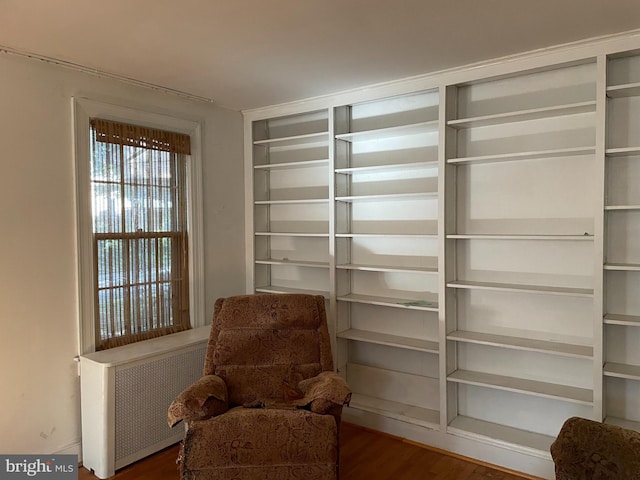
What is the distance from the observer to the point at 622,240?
261 cm

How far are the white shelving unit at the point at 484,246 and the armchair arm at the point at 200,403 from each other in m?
1.18

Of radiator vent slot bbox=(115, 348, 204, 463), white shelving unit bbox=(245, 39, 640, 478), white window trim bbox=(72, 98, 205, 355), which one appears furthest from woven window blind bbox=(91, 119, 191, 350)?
white shelving unit bbox=(245, 39, 640, 478)

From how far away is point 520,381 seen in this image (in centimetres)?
290

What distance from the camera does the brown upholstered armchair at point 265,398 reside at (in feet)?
7.34

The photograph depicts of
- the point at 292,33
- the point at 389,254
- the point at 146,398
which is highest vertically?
the point at 292,33

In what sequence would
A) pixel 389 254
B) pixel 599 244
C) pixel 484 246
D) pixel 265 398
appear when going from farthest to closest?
pixel 389 254
pixel 484 246
pixel 265 398
pixel 599 244

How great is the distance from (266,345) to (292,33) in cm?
170

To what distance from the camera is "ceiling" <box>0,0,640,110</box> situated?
6.77 ft

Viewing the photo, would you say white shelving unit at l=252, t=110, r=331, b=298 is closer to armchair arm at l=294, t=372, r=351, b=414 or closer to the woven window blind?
the woven window blind

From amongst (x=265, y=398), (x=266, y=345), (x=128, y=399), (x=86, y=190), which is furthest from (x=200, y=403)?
(x=86, y=190)

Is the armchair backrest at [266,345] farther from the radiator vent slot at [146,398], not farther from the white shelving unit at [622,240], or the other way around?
the white shelving unit at [622,240]

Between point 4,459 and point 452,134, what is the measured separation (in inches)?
125

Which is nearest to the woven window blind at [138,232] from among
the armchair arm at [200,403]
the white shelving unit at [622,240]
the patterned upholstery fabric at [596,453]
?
the armchair arm at [200,403]

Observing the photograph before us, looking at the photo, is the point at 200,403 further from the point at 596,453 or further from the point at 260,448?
the point at 596,453
